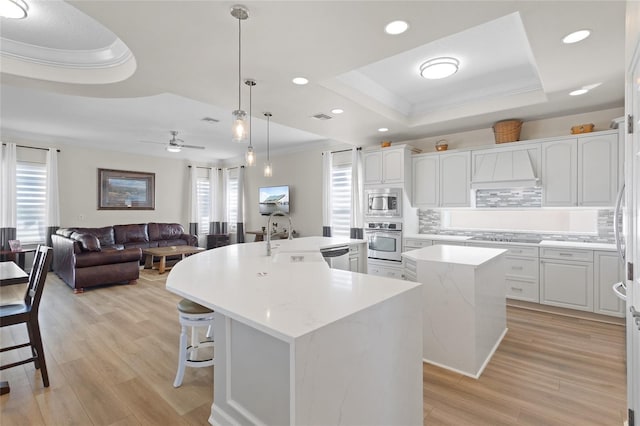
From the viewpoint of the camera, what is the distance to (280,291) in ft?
5.41

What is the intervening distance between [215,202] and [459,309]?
779cm

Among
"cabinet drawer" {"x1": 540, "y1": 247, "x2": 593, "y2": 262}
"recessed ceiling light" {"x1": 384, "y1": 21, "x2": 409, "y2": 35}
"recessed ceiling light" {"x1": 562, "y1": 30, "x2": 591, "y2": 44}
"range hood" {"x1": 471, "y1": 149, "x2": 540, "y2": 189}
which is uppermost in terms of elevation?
"recessed ceiling light" {"x1": 562, "y1": 30, "x2": 591, "y2": 44}

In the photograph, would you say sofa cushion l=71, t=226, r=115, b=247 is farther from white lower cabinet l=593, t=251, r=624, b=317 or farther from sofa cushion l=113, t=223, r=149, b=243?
white lower cabinet l=593, t=251, r=624, b=317

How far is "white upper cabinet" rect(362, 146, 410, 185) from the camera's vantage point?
4988 mm

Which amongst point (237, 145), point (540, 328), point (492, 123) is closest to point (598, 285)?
point (540, 328)

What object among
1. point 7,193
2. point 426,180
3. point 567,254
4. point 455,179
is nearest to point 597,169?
point 567,254

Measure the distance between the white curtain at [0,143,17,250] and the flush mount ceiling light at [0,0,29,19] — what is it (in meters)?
4.71

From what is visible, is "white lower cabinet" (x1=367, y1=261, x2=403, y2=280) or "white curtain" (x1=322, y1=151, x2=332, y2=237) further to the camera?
"white curtain" (x1=322, y1=151, x2=332, y2=237)

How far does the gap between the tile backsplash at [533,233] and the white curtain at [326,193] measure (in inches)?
71.3

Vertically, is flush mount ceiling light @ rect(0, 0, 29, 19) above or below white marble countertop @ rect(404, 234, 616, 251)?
above

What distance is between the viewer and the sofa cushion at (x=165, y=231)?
741cm

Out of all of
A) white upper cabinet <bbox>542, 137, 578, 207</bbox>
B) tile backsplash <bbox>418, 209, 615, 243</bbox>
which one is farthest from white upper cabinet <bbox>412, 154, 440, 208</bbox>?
white upper cabinet <bbox>542, 137, 578, 207</bbox>

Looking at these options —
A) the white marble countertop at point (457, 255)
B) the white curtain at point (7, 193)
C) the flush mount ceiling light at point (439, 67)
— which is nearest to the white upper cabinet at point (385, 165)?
the flush mount ceiling light at point (439, 67)

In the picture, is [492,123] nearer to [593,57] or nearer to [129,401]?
[593,57]
